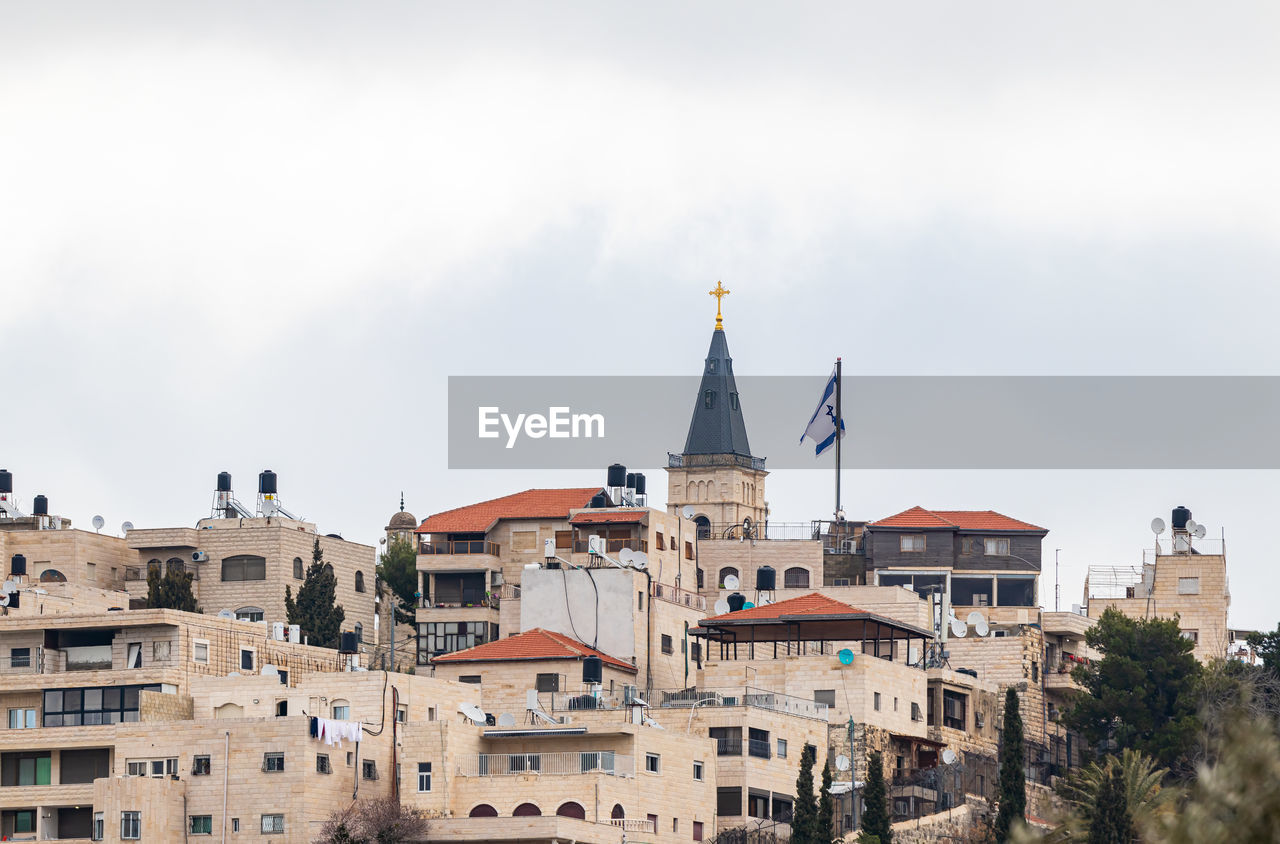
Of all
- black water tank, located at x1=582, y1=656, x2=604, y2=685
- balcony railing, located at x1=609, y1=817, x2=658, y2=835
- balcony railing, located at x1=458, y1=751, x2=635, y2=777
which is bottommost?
balcony railing, located at x1=609, y1=817, x2=658, y2=835

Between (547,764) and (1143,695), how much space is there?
2489 centimetres

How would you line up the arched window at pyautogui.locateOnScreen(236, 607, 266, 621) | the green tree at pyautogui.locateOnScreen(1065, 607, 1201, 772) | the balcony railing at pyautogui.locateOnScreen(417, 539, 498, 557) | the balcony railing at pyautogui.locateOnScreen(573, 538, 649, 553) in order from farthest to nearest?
1. the balcony railing at pyautogui.locateOnScreen(417, 539, 498, 557)
2. the arched window at pyautogui.locateOnScreen(236, 607, 266, 621)
3. the balcony railing at pyautogui.locateOnScreen(573, 538, 649, 553)
4. the green tree at pyautogui.locateOnScreen(1065, 607, 1201, 772)

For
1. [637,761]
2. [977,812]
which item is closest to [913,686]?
[977,812]

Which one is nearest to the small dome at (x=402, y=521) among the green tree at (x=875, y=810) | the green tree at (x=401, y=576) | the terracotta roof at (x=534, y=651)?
the green tree at (x=401, y=576)

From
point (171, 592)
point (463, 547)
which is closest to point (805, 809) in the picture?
point (171, 592)

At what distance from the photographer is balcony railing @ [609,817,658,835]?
80500mm

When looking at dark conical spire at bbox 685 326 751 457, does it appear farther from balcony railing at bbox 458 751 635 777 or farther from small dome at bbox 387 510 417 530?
balcony railing at bbox 458 751 635 777

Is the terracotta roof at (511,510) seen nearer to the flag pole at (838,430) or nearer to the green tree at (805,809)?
the flag pole at (838,430)

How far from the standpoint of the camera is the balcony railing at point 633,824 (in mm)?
80500

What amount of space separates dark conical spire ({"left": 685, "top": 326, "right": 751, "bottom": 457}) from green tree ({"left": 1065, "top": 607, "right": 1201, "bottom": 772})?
49.1m


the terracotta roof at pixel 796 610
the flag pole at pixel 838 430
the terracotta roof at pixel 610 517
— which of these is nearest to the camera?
the terracotta roof at pixel 796 610

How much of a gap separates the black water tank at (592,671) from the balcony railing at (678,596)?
11.5 meters

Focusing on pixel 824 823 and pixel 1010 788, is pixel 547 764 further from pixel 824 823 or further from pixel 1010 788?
Answer: pixel 1010 788

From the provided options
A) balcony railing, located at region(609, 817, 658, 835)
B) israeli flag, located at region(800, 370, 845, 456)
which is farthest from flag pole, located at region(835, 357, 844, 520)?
balcony railing, located at region(609, 817, 658, 835)
